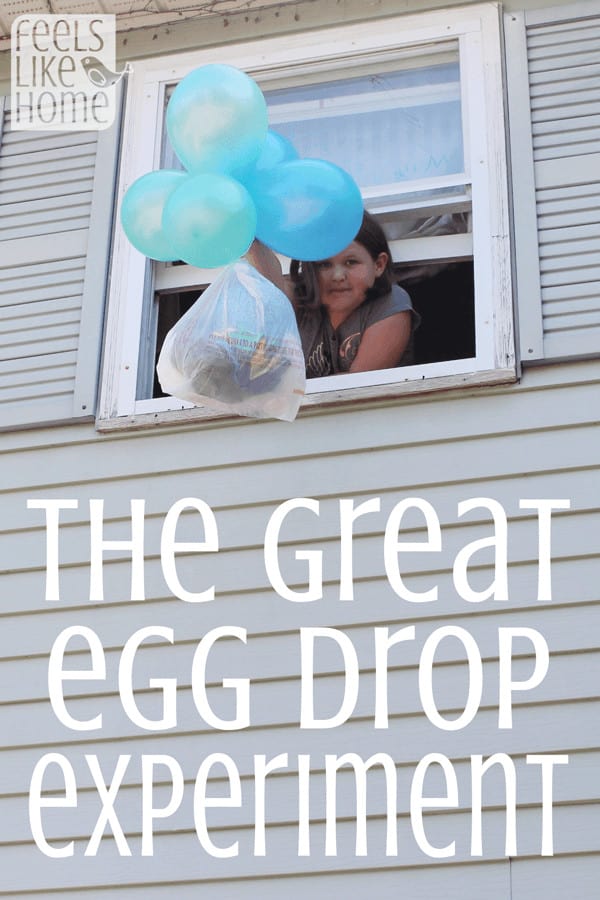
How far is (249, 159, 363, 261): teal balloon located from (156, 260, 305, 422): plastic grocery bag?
17cm

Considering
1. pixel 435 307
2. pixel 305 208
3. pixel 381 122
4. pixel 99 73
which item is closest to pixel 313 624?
pixel 305 208

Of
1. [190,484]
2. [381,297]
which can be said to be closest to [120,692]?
[190,484]

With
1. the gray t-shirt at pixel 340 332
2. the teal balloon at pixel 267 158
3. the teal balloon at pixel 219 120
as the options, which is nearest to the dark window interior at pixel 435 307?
the gray t-shirt at pixel 340 332

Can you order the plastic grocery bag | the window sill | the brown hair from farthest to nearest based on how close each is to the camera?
the brown hair < the window sill < the plastic grocery bag

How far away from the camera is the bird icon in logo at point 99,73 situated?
498 centimetres

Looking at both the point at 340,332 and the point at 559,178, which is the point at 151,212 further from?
the point at 559,178

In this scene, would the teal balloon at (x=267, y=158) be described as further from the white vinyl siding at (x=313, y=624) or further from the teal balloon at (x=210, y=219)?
the white vinyl siding at (x=313, y=624)

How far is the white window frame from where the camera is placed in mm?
4078

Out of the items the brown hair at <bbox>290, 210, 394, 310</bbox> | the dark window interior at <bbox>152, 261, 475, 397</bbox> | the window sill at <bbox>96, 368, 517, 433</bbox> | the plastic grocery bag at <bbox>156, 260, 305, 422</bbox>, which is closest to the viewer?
the plastic grocery bag at <bbox>156, 260, 305, 422</bbox>

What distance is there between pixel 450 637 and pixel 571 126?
1.86 metres

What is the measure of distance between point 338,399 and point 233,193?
2.77ft

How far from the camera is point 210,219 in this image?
3.43 meters

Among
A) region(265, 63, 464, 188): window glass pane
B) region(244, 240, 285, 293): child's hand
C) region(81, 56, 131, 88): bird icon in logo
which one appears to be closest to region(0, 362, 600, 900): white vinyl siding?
region(244, 240, 285, 293): child's hand

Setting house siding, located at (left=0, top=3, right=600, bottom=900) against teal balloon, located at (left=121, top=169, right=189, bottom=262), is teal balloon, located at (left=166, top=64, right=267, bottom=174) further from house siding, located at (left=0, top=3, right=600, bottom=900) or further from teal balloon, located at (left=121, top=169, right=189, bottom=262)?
house siding, located at (left=0, top=3, right=600, bottom=900)
